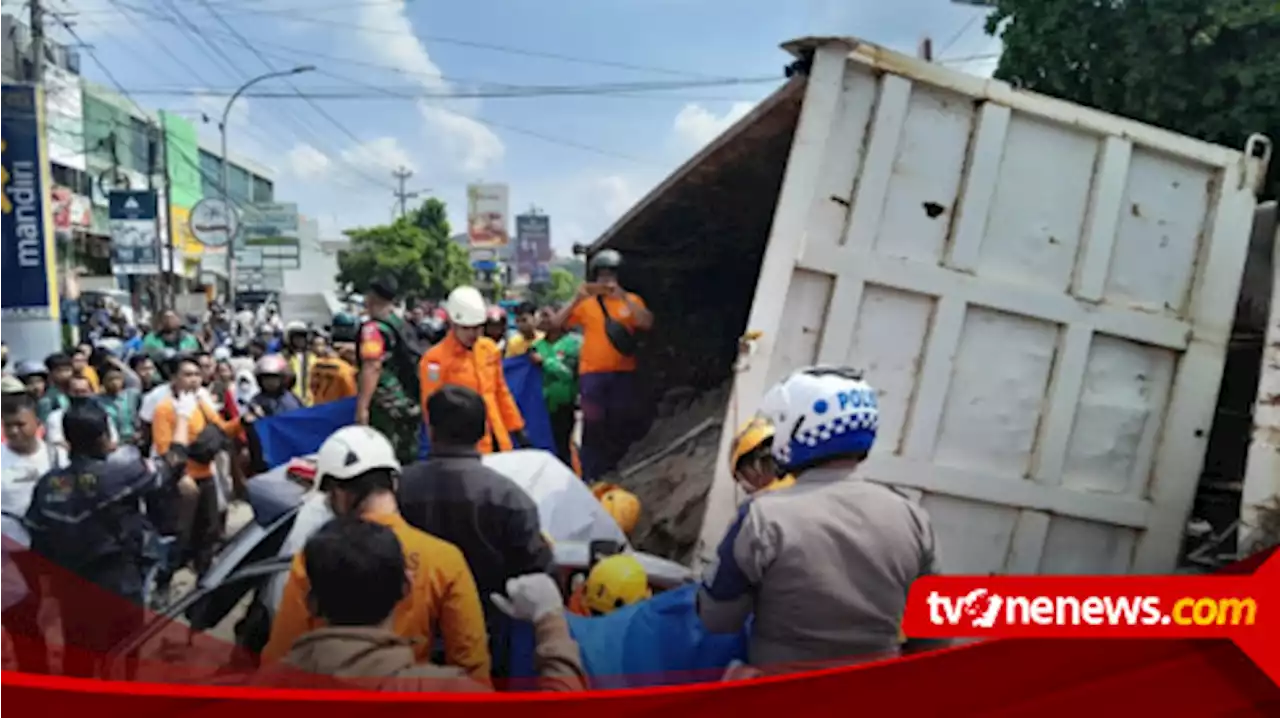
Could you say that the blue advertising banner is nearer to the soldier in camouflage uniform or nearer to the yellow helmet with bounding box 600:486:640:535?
the soldier in camouflage uniform

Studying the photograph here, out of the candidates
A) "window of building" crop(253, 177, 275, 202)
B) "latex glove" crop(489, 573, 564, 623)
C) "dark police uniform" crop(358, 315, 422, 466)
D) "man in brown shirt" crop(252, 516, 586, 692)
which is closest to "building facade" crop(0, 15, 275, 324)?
"window of building" crop(253, 177, 275, 202)

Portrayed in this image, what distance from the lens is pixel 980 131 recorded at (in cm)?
231

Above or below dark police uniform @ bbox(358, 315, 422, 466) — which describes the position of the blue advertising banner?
above

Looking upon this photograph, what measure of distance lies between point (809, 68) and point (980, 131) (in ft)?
1.32

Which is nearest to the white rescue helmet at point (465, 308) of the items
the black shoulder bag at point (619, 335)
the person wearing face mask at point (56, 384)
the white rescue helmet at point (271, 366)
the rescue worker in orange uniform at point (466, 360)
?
the rescue worker in orange uniform at point (466, 360)

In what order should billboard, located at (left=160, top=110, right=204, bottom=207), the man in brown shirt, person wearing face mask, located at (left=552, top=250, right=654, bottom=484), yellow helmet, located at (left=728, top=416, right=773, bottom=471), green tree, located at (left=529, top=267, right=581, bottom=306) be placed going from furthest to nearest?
person wearing face mask, located at (left=552, top=250, right=654, bottom=484), green tree, located at (left=529, top=267, right=581, bottom=306), yellow helmet, located at (left=728, top=416, right=773, bottom=471), billboard, located at (left=160, top=110, right=204, bottom=207), the man in brown shirt

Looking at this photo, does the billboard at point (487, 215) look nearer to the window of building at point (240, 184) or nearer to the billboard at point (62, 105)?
the window of building at point (240, 184)

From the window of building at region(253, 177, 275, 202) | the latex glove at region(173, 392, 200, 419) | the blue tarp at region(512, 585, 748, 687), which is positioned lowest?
the blue tarp at region(512, 585, 748, 687)

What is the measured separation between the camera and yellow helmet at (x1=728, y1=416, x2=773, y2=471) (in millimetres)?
2143

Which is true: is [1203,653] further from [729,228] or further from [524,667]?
[729,228]

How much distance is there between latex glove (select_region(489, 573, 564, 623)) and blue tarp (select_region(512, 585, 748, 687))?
1.1 inches

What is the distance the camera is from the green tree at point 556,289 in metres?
2.50

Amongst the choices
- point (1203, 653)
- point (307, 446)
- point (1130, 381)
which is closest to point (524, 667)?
point (307, 446)

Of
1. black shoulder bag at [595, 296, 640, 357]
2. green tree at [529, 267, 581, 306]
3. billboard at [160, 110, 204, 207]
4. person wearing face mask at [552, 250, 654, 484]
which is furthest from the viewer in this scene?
black shoulder bag at [595, 296, 640, 357]
